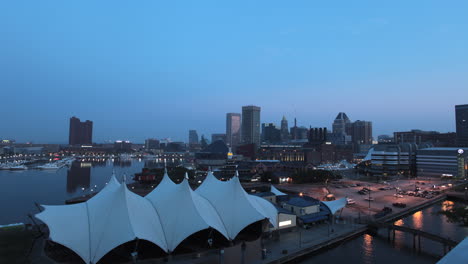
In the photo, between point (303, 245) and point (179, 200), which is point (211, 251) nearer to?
point (179, 200)

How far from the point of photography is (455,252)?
12164mm

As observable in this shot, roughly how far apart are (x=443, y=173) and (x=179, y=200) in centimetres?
8861

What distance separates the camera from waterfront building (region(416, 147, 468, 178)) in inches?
3135

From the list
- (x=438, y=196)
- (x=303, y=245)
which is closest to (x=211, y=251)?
(x=303, y=245)

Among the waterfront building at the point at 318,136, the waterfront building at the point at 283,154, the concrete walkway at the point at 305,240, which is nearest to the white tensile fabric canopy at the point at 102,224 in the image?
the concrete walkway at the point at 305,240

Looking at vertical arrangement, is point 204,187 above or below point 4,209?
above

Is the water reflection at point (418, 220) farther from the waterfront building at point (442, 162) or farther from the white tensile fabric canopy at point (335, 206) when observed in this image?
the waterfront building at point (442, 162)

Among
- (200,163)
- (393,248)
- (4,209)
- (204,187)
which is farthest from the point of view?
(200,163)

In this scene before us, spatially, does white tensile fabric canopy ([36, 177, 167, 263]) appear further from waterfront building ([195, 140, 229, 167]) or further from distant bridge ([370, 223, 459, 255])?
waterfront building ([195, 140, 229, 167])

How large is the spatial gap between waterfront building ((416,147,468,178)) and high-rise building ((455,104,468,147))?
317 ft

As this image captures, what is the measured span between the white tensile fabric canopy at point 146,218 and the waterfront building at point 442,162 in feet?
262

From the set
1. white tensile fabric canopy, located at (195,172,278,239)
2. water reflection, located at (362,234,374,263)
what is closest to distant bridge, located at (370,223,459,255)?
water reflection, located at (362,234,374,263)

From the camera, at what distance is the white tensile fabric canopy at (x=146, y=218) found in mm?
18594

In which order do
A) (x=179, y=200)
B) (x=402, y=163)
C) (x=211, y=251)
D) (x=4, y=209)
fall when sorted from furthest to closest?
(x=402, y=163)
(x=4, y=209)
(x=179, y=200)
(x=211, y=251)
